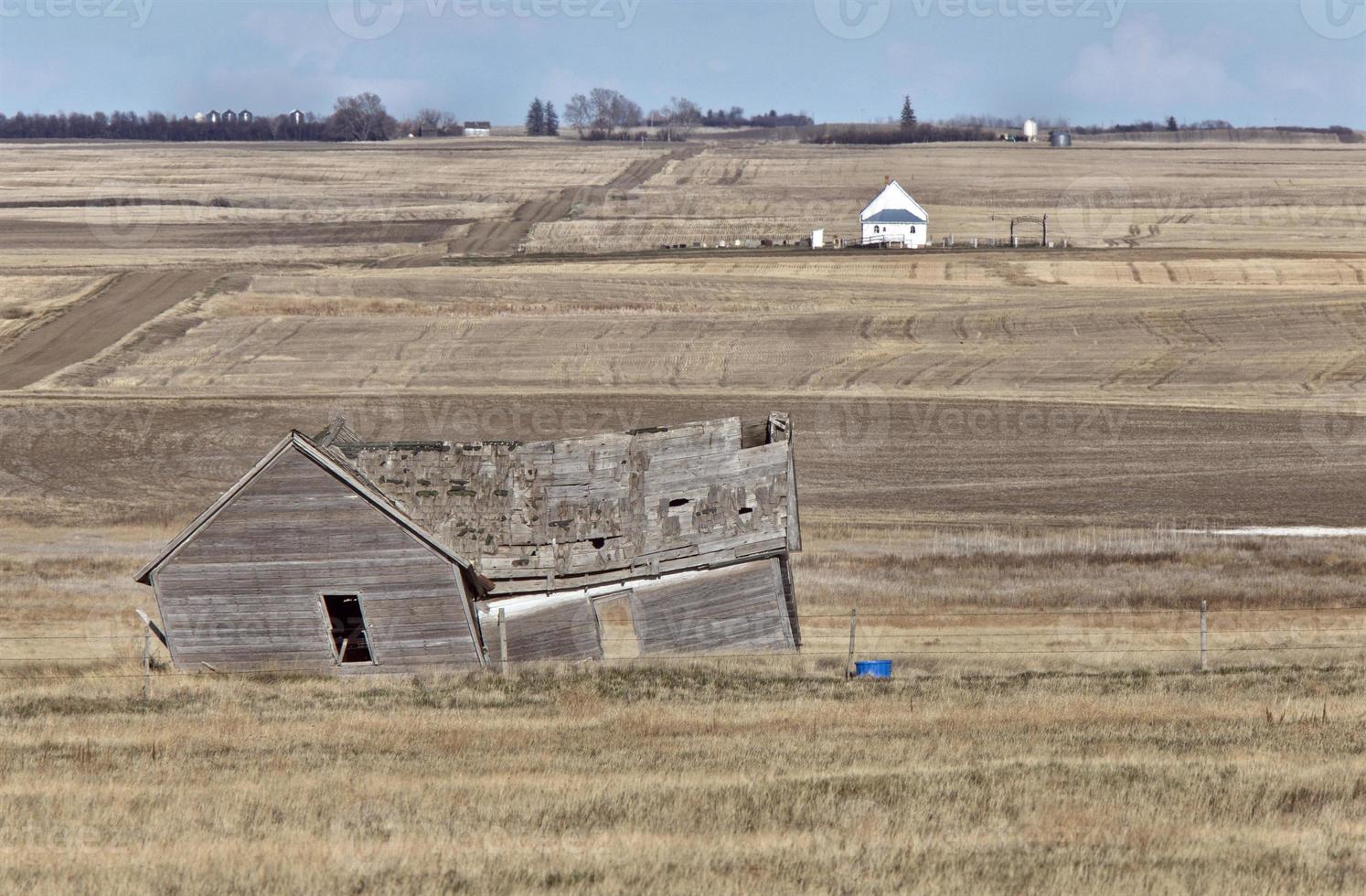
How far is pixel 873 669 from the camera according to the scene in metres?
19.2

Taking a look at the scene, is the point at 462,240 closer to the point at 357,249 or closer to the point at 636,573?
the point at 357,249

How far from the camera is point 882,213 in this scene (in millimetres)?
86188

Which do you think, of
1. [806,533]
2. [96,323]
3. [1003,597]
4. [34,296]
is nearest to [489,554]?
[1003,597]

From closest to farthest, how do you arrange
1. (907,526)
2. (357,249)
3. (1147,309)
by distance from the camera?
(907,526), (1147,309), (357,249)

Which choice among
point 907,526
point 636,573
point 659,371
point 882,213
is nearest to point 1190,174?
point 882,213

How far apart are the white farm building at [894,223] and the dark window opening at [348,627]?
2574 inches

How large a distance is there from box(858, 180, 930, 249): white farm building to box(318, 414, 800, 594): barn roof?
210 feet

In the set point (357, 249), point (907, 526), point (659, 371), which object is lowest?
point (907, 526)

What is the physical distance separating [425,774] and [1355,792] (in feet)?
25.3

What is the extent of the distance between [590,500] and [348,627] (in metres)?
4.08

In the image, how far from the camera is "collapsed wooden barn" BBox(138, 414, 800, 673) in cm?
2005
